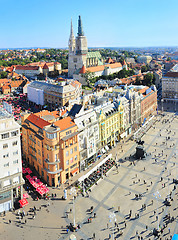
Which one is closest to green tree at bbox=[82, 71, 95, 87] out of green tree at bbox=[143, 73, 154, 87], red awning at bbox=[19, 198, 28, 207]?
green tree at bbox=[143, 73, 154, 87]

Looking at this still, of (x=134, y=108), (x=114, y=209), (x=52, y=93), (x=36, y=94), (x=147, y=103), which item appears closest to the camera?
(x=114, y=209)

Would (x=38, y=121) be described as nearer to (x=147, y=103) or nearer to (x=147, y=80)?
(x=147, y=103)

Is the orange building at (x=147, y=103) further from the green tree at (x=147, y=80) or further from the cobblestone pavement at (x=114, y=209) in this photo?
the green tree at (x=147, y=80)

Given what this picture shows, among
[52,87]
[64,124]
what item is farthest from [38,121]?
Result: [52,87]

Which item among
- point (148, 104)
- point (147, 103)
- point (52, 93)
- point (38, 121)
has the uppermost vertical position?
point (52, 93)

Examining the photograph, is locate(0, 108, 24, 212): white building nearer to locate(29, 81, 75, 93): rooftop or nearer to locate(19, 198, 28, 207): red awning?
locate(19, 198, 28, 207): red awning
